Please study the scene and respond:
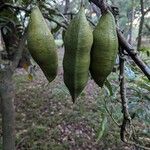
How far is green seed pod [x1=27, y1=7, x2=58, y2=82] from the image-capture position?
0.58 meters

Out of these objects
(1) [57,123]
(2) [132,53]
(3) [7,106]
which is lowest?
(1) [57,123]

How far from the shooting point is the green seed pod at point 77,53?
58 centimetres

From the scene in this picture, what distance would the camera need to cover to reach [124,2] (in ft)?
83.0

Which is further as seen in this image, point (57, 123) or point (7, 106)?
point (57, 123)

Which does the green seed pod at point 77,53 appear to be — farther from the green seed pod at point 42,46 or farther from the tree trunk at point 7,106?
the tree trunk at point 7,106

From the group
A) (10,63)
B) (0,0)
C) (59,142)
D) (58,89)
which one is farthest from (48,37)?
(58,89)

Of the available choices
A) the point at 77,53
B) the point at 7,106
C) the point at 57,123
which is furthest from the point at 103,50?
the point at 57,123

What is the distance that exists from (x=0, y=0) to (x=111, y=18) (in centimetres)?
134

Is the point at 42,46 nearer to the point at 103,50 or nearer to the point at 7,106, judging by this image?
the point at 103,50

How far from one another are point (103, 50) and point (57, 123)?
551 cm

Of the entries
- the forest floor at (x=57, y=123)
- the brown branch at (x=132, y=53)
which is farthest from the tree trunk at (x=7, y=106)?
the brown branch at (x=132, y=53)

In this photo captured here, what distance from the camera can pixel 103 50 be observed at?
1.96ft

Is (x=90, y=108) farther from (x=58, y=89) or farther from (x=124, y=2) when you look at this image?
(x=124, y=2)

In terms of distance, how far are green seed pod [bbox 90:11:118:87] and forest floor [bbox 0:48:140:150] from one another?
150 inches
